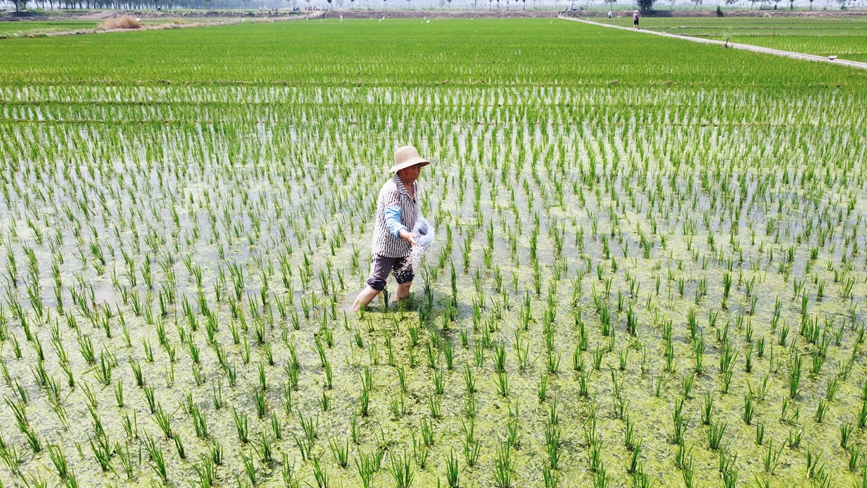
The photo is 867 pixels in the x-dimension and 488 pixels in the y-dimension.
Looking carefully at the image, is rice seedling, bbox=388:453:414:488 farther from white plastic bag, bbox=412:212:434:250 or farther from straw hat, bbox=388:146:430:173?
straw hat, bbox=388:146:430:173

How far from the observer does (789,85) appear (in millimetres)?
10750

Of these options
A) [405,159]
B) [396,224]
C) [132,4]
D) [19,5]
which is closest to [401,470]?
[396,224]

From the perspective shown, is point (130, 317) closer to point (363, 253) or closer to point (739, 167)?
point (363, 253)

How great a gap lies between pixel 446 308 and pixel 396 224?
0.61 m

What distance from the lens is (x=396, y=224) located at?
3074 millimetres

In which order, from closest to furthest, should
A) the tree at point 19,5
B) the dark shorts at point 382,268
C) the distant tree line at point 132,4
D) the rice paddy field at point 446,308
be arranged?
the rice paddy field at point 446,308 < the dark shorts at point 382,268 < the tree at point 19,5 < the distant tree line at point 132,4

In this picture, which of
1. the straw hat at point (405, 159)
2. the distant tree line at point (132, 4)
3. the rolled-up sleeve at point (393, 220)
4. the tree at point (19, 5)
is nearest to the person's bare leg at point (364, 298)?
the rolled-up sleeve at point (393, 220)

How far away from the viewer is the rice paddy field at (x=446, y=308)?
90.7 inches

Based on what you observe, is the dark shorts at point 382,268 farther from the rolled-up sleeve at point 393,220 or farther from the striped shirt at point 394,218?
the rolled-up sleeve at point 393,220

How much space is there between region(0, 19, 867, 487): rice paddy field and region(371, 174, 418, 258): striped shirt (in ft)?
1.24

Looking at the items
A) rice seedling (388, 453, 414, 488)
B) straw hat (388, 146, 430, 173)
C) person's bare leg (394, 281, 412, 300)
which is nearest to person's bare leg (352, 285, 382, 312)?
person's bare leg (394, 281, 412, 300)

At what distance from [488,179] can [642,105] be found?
4.39m

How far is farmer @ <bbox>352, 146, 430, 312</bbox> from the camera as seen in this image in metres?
3.05

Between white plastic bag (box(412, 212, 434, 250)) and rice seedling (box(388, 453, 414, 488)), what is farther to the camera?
white plastic bag (box(412, 212, 434, 250))
